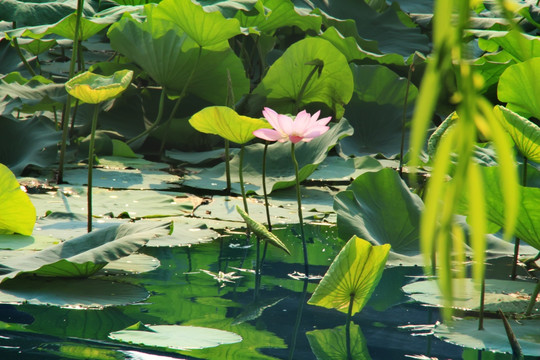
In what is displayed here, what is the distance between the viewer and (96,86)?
1340mm

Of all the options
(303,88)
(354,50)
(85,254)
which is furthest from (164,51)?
(85,254)

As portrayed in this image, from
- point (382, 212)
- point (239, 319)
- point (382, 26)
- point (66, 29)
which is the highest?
point (382, 26)

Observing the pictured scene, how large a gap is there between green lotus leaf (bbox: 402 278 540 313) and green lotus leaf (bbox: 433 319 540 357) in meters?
0.06

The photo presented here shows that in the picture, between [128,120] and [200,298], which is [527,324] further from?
[128,120]

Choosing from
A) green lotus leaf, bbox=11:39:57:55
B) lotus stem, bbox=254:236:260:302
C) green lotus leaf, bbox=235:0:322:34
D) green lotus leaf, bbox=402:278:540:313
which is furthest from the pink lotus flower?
green lotus leaf, bbox=11:39:57:55

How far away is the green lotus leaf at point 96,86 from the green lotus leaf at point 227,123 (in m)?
0.19

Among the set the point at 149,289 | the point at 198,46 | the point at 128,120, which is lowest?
the point at 149,289

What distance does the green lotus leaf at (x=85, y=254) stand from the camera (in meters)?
1.02

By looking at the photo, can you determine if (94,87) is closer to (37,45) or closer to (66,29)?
(66,29)

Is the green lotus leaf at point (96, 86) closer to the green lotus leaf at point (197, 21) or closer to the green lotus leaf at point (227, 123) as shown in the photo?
the green lotus leaf at point (227, 123)

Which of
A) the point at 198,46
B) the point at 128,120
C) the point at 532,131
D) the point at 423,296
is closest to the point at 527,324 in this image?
the point at 423,296

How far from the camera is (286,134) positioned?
1327 mm

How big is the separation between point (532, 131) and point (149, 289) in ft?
2.25

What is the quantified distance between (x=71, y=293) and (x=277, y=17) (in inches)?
80.4
